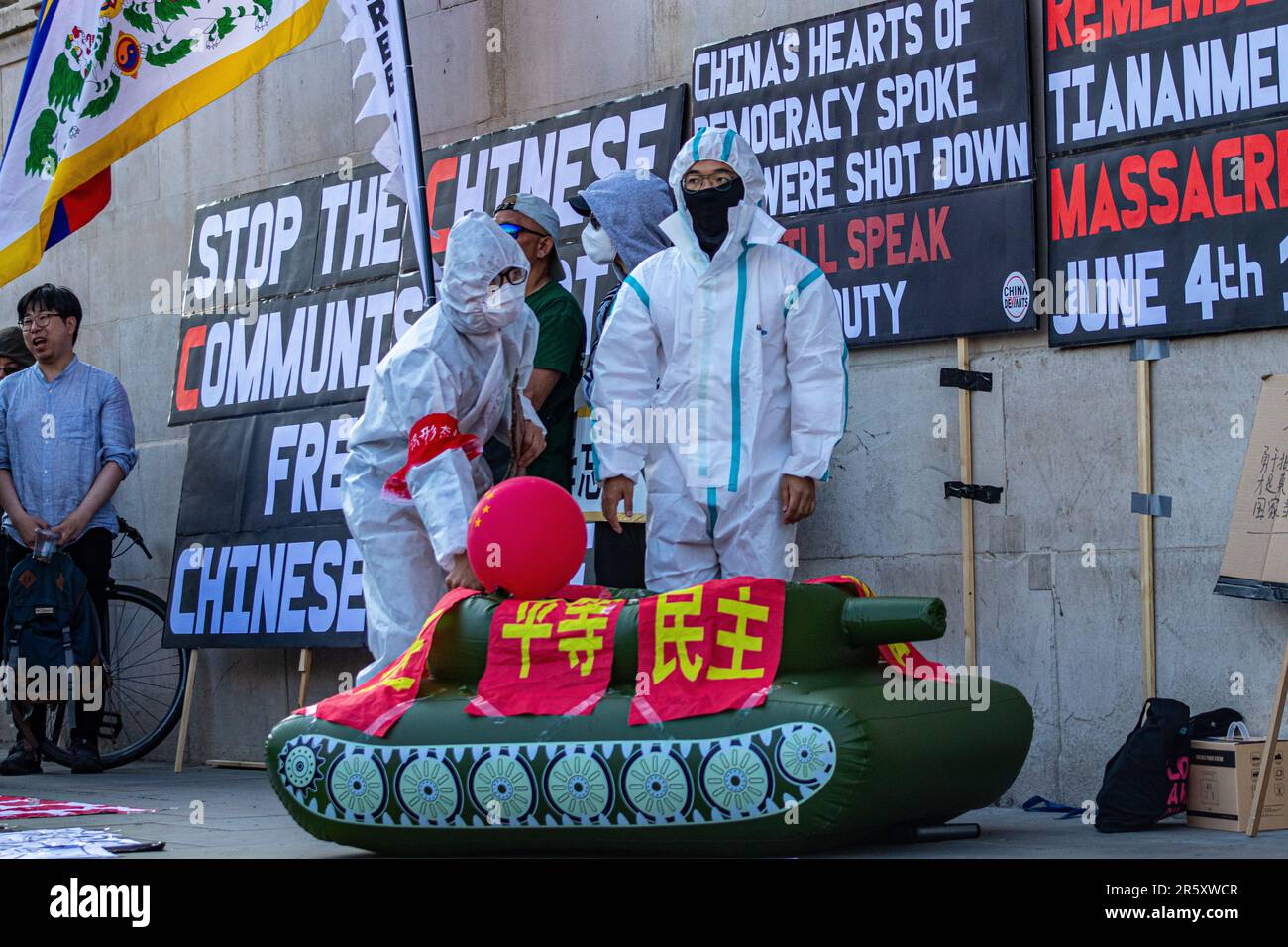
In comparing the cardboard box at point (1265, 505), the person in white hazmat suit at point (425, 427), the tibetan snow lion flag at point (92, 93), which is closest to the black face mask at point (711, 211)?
the person in white hazmat suit at point (425, 427)

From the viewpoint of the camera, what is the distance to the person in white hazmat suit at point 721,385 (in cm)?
553

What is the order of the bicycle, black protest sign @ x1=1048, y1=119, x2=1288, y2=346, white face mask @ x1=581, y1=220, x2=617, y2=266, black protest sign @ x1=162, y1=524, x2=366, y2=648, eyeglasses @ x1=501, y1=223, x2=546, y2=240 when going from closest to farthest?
black protest sign @ x1=1048, y1=119, x2=1288, y2=346, white face mask @ x1=581, y1=220, x2=617, y2=266, eyeglasses @ x1=501, y1=223, x2=546, y2=240, black protest sign @ x1=162, y1=524, x2=366, y2=648, the bicycle

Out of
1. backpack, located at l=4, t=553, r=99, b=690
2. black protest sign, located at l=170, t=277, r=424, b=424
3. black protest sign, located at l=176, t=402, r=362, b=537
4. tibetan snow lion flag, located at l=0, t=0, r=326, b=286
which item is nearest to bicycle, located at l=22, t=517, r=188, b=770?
black protest sign, located at l=176, t=402, r=362, b=537

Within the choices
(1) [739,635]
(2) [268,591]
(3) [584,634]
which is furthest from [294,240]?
(1) [739,635]

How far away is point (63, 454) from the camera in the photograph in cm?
820

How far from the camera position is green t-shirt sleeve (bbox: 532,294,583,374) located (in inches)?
248

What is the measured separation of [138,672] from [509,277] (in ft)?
14.4

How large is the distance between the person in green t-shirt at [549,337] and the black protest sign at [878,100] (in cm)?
70

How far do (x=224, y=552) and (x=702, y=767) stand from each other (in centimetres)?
436

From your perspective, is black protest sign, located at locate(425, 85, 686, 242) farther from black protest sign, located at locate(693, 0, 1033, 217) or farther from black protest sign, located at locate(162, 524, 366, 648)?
black protest sign, located at locate(162, 524, 366, 648)

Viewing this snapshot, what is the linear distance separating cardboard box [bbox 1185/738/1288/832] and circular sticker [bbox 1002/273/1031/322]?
151 centimetres

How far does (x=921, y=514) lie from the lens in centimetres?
616
